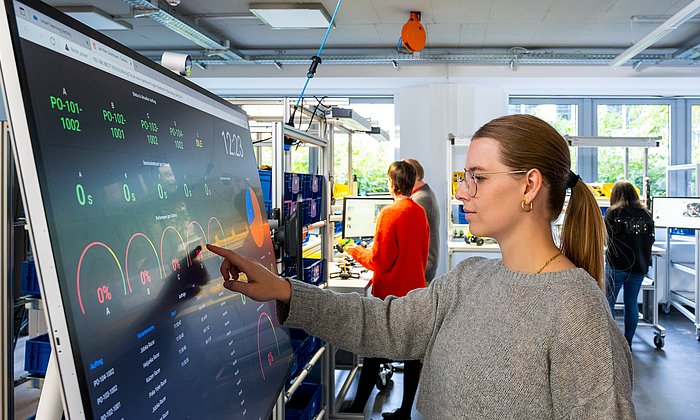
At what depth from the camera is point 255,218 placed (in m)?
1.46

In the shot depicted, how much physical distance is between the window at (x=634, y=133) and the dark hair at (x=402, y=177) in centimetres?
525

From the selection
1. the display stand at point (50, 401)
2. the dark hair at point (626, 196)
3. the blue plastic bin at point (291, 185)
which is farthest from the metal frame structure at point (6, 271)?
the dark hair at point (626, 196)

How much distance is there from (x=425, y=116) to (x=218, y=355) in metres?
6.78

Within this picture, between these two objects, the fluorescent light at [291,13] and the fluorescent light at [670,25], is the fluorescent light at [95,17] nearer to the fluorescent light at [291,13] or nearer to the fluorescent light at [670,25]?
the fluorescent light at [291,13]

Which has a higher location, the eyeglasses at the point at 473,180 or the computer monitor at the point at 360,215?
the eyeglasses at the point at 473,180

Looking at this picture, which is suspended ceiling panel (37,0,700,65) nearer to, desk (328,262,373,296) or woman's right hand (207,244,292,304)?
desk (328,262,373,296)

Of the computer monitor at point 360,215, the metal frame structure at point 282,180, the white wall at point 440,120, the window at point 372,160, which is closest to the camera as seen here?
the metal frame structure at point 282,180

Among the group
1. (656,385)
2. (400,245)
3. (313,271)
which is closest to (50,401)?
(313,271)

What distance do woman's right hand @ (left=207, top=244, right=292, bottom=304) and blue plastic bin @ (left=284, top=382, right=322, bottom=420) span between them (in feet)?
5.90

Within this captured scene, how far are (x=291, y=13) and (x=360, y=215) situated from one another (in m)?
1.87

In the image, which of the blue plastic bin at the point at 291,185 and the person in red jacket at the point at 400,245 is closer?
the blue plastic bin at the point at 291,185

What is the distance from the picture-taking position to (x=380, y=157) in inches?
332

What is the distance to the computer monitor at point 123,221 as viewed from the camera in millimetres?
654

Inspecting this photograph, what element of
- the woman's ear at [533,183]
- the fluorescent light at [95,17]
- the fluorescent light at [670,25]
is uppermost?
the fluorescent light at [95,17]
